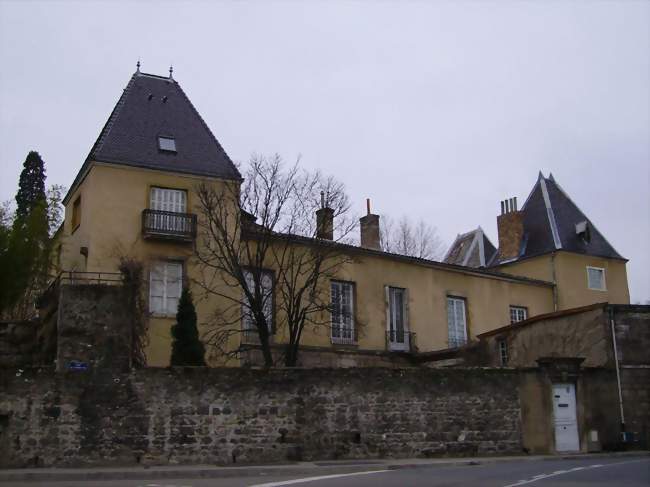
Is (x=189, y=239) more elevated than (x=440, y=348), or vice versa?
(x=189, y=239)

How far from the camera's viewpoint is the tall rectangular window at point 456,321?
3234cm

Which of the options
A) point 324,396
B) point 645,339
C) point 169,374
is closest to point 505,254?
point 645,339

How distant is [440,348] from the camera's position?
31.6 metres

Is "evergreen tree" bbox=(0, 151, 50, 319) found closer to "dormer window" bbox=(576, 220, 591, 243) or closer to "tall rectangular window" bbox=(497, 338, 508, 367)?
"tall rectangular window" bbox=(497, 338, 508, 367)

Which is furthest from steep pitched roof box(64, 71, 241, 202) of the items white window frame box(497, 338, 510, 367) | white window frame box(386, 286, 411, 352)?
white window frame box(497, 338, 510, 367)

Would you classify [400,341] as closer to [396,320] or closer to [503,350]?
[396,320]

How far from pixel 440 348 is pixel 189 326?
1390 centimetres

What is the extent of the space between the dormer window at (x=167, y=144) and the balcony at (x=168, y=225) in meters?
2.84

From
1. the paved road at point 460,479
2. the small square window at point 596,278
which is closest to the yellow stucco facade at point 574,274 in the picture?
the small square window at point 596,278

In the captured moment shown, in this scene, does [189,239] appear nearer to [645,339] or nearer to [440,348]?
[440,348]

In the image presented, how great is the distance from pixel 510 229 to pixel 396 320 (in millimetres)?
12391

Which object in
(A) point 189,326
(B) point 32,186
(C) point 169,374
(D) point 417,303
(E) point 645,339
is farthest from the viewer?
(B) point 32,186

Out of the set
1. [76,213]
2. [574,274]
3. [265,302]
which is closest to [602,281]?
[574,274]

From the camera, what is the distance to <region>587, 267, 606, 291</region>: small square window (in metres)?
37.8
